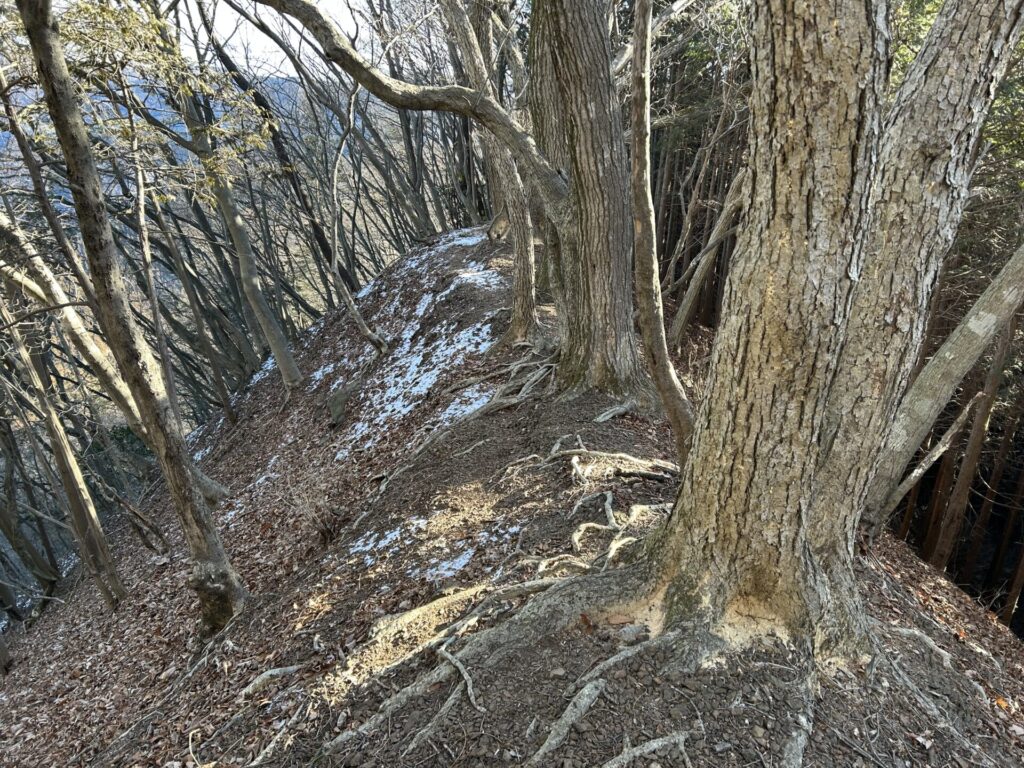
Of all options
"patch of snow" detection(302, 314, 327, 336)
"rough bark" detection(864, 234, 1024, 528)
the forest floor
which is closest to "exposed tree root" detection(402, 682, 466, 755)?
the forest floor

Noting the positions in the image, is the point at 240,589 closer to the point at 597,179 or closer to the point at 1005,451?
the point at 597,179

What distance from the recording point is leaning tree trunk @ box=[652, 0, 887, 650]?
5.80 ft

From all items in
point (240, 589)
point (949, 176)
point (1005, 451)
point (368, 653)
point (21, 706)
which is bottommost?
point (1005, 451)

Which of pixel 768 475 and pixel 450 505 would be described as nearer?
pixel 768 475

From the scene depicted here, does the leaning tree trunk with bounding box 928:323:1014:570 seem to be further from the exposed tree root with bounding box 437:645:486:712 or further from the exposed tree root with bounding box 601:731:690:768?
the exposed tree root with bounding box 437:645:486:712

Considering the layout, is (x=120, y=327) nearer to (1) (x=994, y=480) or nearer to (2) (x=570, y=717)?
(2) (x=570, y=717)

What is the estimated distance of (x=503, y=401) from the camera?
656 cm

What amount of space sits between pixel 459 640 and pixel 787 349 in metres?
2.19

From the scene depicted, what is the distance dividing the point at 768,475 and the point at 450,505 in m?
3.01

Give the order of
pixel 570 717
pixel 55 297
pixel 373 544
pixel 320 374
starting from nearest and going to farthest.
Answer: pixel 570 717
pixel 373 544
pixel 55 297
pixel 320 374

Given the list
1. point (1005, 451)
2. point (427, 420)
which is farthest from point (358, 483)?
point (1005, 451)

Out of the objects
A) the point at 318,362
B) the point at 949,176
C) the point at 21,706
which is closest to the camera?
the point at 949,176

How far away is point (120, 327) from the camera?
415cm

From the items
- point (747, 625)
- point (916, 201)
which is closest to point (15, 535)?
point (747, 625)
